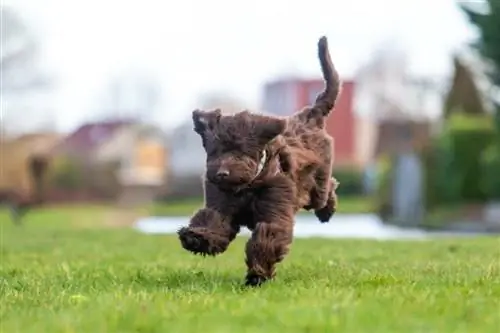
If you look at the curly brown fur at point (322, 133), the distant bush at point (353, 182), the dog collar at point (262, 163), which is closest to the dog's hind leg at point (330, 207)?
the curly brown fur at point (322, 133)

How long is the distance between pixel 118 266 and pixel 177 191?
52231 millimetres

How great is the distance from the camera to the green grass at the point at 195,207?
4840 centimetres

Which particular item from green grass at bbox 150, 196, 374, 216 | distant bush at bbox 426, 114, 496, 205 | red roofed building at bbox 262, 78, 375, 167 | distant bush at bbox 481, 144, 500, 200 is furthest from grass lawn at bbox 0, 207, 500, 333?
red roofed building at bbox 262, 78, 375, 167

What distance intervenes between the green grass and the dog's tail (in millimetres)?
33950

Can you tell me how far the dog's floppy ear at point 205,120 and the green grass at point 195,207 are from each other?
35330 mm

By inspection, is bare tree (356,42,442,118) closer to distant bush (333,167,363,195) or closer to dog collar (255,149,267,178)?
distant bush (333,167,363,195)

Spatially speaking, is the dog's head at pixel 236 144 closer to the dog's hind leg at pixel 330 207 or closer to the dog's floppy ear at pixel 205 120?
the dog's floppy ear at pixel 205 120

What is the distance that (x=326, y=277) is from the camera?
745 cm

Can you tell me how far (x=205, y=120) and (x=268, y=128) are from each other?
0.41 meters

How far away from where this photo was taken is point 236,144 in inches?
271

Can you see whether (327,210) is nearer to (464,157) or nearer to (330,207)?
(330,207)

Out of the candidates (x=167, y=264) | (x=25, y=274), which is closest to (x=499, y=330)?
(x=25, y=274)

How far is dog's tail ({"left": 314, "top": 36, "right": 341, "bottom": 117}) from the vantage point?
8422 mm

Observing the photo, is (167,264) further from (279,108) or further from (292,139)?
(279,108)
